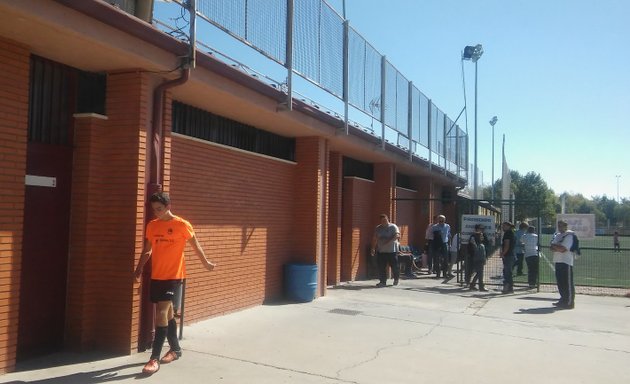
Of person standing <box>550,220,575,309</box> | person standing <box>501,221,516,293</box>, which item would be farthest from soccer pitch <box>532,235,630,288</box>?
person standing <box>550,220,575,309</box>

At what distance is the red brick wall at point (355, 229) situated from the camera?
14.0 metres

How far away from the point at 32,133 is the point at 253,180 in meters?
4.30

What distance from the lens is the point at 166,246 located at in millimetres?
5805

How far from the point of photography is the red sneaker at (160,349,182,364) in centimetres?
600

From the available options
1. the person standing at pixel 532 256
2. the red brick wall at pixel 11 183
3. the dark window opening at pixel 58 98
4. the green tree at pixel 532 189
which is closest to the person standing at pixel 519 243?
the person standing at pixel 532 256

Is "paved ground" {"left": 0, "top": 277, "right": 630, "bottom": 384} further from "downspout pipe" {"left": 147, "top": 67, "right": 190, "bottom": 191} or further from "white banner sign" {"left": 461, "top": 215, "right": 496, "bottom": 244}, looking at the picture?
"white banner sign" {"left": 461, "top": 215, "right": 496, "bottom": 244}

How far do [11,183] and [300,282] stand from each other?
6.03 metres

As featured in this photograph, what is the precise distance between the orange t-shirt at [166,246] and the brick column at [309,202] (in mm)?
5300

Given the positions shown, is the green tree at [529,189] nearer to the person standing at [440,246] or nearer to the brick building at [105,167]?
the person standing at [440,246]

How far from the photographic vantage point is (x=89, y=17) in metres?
5.29

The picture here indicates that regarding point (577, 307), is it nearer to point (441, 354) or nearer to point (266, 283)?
point (441, 354)

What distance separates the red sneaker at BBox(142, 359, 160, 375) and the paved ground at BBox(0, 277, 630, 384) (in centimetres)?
8

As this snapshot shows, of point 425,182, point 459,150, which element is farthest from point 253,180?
point 459,150

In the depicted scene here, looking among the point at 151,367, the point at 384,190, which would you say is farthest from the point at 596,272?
the point at 151,367
